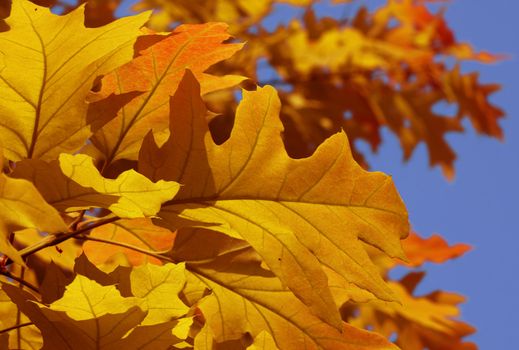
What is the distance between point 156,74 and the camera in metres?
0.84

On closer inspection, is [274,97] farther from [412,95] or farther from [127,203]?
[412,95]

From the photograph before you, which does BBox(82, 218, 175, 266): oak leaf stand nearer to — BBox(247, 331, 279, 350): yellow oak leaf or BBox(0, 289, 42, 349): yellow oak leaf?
BBox(0, 289, 42, 349): yellow oak leaf

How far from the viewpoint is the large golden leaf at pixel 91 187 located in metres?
0.71

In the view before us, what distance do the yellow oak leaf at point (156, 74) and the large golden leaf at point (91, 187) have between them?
4.7 inches

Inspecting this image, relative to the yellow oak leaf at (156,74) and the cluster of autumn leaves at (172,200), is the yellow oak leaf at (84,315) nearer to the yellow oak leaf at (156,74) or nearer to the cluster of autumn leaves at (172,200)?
the cluster of autumn leaves at (172,200)

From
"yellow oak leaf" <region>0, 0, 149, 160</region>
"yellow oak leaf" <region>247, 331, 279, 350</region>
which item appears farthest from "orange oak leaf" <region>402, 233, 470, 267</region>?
"yellow oak leaf" <region>0, 0, 149, 160</region>

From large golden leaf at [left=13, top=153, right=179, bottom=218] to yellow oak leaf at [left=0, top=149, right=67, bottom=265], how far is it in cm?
9

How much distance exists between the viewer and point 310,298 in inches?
30.2

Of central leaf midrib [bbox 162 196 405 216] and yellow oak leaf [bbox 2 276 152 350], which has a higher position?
central leaf midrib [bbox 162 196 405 216]

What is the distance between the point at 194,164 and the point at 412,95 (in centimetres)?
323

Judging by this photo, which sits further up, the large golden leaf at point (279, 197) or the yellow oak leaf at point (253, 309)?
the large golden leaf at point (279, 197)

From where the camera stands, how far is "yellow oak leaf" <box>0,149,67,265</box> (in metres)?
0.62

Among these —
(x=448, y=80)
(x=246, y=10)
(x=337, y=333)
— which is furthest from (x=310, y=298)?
(x=448, y=80)

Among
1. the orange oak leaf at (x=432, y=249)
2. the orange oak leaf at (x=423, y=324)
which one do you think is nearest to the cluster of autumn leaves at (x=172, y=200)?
the orange oak leaf at (x=432, y=249)
